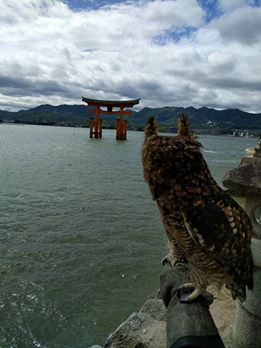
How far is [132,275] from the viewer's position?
7.89 m

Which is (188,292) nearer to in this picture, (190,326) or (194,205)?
(194,205)

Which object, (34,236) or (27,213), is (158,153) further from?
(27,213)

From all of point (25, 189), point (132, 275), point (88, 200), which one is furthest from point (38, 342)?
point (25, 189)

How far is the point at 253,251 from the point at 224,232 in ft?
3.44

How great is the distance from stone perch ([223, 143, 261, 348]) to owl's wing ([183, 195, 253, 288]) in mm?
432

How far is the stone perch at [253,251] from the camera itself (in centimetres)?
257

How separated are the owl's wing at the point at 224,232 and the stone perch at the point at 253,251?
0.43 metres

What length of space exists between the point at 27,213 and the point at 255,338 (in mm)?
10157

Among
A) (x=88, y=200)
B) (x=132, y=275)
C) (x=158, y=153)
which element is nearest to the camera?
(x=158, y=153)

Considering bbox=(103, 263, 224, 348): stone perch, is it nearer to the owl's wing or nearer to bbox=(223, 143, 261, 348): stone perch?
the owl's wing

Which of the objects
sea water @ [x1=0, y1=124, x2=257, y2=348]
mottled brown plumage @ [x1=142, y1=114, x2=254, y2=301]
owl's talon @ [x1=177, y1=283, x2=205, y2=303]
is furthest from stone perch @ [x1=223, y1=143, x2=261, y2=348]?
sea water @ [x1=0, y1=124, x2=257, y2=348]

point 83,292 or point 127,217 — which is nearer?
point 83,292

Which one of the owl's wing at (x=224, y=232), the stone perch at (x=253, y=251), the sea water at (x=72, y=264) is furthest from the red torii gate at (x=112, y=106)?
the owl's wing at (x=224, y=232)

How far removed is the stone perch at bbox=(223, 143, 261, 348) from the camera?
257 cm
